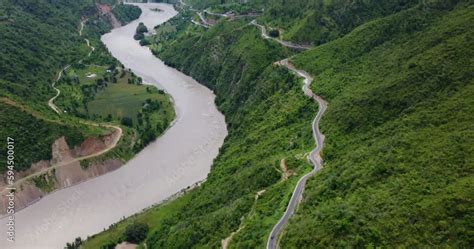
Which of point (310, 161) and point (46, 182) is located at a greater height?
point (310, 161)

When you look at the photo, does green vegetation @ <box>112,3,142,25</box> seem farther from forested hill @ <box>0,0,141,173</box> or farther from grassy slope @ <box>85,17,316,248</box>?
grassy slope @ <box>85,17,316,248</box>

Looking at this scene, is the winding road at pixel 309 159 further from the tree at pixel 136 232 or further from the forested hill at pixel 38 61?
the forested hill at pixel 38 61

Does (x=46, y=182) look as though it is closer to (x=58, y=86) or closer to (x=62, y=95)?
(x=62, y=95)

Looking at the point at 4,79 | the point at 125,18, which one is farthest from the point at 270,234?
the point at 125,18

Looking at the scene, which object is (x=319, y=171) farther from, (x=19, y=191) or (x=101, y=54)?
(x=101, y=54)

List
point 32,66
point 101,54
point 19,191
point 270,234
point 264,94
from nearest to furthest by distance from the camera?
point 270,234 < point 19,191 < point 264,94 < point 32,66 < point 101,54

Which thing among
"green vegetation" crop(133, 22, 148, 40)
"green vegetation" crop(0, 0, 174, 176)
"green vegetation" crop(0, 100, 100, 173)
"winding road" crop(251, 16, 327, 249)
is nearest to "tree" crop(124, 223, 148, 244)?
"green vegetation" crop(0, 0, 174, 176)

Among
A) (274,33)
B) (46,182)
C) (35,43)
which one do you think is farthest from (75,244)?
(35,43)

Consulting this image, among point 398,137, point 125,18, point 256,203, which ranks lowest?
point 125,18

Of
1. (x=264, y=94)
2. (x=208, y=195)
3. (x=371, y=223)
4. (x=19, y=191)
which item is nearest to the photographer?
(x=371, y=223)
